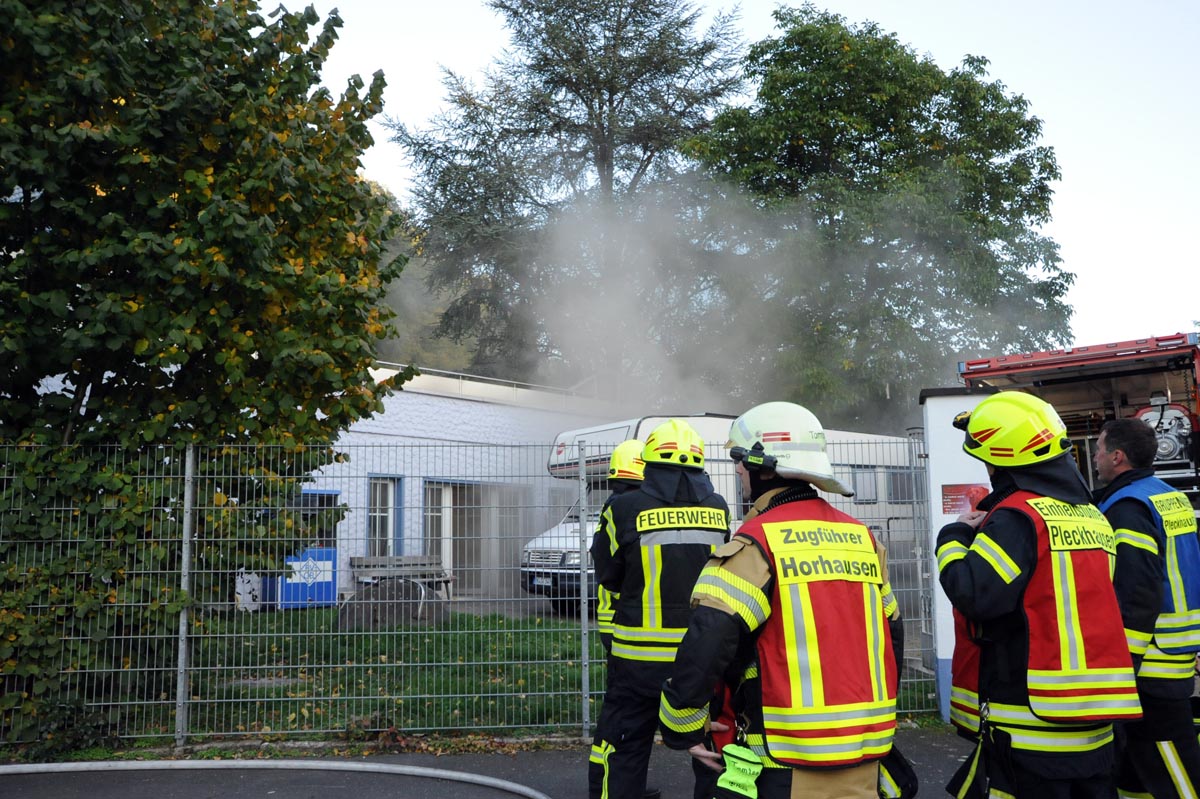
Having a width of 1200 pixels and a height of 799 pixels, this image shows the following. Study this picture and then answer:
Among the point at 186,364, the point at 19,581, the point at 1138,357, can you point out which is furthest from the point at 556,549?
the point at 1138,357

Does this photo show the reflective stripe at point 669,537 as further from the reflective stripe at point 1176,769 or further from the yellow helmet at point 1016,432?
the reflective stripe at point 1176,769

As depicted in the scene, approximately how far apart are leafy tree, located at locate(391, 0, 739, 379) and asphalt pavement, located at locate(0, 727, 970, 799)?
21.8 meters

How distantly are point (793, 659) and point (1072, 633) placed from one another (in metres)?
1.05

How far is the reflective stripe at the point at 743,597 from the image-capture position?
2578 millimetres

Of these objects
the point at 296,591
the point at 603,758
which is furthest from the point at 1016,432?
the point at 296,591

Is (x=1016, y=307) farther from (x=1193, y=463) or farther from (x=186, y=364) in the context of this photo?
(x=186, y=364)

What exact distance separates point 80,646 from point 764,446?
5.89 m

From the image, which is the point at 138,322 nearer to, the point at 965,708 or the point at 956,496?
the point at 965,708

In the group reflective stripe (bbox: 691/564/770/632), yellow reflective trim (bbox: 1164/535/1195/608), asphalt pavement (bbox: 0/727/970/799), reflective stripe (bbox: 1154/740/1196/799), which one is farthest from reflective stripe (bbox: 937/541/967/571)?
asphalt pavement (bbox: 0/727/970/799)

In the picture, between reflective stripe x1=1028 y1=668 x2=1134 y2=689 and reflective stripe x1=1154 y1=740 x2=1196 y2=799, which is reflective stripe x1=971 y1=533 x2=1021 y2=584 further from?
reflective stripe x1=1154 y1=740 x2=1196 y2=799

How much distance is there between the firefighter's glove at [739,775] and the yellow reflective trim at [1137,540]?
2030mm

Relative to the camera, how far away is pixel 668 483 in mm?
4602

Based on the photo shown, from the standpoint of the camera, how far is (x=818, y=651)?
8.47 ft

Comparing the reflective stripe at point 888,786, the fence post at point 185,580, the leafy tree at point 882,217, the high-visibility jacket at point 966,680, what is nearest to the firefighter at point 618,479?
the high-visibility jacket at point 966,680
